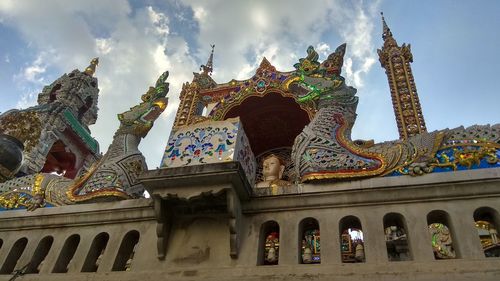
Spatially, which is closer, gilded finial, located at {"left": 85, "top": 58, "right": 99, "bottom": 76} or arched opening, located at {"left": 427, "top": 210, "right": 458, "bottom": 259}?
arched opening, located at {"left": 427, "top": 210, "right": 458, "bottom": 259}

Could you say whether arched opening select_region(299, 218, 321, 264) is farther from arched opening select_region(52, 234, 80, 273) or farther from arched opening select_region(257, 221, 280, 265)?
arched opening select_region(52, 234, 80, 273)

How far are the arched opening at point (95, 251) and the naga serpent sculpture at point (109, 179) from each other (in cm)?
109

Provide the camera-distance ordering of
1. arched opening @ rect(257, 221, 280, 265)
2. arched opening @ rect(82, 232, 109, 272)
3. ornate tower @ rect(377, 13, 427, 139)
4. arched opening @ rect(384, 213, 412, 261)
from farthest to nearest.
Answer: ornate tower @ rect(377, 13, 427, 139), arched opening @ rect(82, 232, 109, 272), arched opening @ rect(257, 221, 280, 265), arched opening @ rect(384, 213, 412, 261)

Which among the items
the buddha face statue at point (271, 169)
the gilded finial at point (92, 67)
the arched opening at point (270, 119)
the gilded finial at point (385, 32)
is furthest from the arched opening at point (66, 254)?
the gilded finial at point (92, 67)

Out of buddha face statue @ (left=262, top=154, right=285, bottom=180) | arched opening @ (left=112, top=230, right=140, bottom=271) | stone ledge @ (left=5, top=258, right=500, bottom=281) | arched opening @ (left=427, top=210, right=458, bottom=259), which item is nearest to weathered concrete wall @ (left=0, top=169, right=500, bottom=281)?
stone ledge @ (left=5, top=258, right=500, bottom=281)

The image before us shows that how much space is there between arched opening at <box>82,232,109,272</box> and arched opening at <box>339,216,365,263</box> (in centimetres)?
626

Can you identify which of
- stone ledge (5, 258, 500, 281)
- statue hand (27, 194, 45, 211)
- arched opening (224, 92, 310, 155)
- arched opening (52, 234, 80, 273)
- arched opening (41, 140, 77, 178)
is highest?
arched opening (41, 140, 77, 178)

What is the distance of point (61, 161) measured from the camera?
→ 118 ft

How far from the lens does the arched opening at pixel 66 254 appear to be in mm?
10852

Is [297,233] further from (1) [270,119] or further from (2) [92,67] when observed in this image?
(2) [92,67]

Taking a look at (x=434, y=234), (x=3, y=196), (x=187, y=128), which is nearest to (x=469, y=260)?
(x=434, y=234)

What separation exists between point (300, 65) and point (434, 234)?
267 inches

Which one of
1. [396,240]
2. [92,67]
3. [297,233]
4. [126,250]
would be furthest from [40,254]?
[92,67]

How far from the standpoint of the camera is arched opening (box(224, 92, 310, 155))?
1579 cm
